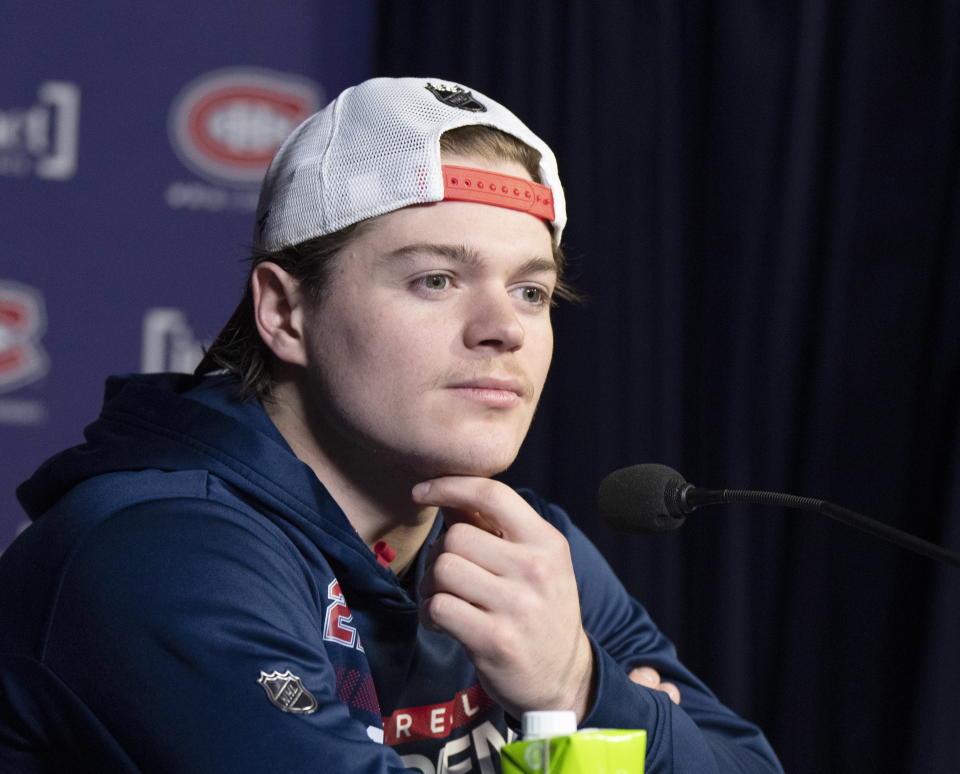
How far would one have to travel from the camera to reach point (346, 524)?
1.22 metres

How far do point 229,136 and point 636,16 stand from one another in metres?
0.91

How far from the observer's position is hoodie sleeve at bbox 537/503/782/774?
1.16m

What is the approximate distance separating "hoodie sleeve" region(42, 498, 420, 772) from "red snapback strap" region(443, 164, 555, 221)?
463 millimetres

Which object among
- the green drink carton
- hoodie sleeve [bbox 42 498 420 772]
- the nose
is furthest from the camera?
the nose

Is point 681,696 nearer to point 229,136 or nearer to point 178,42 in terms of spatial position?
point 229,136

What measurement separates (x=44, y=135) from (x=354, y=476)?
4.77ft

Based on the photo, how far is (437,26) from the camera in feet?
8.77

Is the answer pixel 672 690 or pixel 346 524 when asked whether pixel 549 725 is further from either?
pixel 672 690

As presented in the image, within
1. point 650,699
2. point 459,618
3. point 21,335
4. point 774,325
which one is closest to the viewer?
point 459,618

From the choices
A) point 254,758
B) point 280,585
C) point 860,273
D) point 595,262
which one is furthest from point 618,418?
point 254,758

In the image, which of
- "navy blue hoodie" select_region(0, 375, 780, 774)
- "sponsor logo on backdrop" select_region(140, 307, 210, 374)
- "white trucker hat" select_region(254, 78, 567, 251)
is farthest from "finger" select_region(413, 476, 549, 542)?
"sponsor logo on backdrop" select_region(140, 307, 210, 374)

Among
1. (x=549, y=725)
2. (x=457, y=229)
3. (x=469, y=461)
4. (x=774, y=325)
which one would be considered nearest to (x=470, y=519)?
(x=469, y=461)

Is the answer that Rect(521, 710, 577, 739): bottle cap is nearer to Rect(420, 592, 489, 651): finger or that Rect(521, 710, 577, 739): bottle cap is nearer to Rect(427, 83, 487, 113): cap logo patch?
Rect(420, 592, 489, 651): finger

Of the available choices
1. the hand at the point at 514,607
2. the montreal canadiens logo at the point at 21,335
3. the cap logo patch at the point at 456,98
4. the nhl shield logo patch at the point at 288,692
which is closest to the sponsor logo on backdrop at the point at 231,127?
the montreal canadiens logo at the point at 21,335
